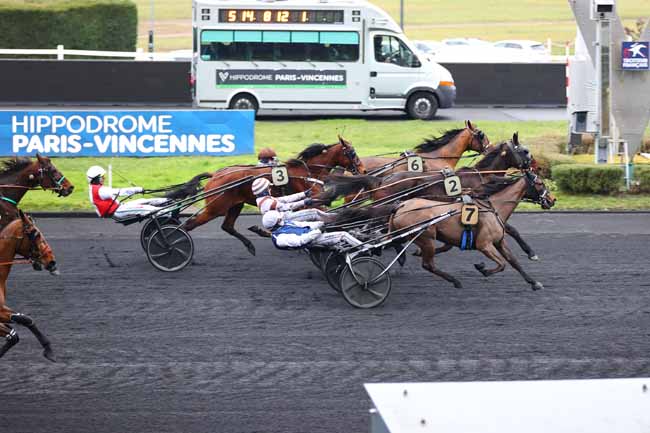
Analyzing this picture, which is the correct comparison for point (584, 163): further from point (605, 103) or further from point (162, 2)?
point (162, 2)

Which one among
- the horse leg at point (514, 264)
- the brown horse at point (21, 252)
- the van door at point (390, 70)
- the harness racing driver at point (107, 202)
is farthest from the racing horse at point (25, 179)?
the van door at point (390, 70)

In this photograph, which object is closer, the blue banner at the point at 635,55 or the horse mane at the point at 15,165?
the horse mane at the point at 15,165

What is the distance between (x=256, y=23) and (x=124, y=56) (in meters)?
5.22

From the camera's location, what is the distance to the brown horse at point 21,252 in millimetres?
7938

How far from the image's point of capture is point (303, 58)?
77.7 feet

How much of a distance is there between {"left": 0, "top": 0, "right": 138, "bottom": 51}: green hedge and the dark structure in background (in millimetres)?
5335

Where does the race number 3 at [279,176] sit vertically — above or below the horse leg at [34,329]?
above

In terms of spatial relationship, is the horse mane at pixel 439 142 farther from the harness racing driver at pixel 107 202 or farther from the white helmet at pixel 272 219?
the harness racing driver at pixel 107 202

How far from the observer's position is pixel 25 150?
1647 centimetres

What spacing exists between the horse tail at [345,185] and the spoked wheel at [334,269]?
0.73 meters

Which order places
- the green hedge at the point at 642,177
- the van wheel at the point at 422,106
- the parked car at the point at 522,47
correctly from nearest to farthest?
1. the green hedge at the point at 642,177
2. the van wheel at the point at 422,106
3. the parked car at the point at 522,47

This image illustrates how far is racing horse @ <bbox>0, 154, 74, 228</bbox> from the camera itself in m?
10.6

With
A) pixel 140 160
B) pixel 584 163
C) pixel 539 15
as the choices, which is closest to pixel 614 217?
pixel 584 163

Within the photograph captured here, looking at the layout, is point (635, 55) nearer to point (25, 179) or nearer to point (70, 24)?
point (25, 179)
